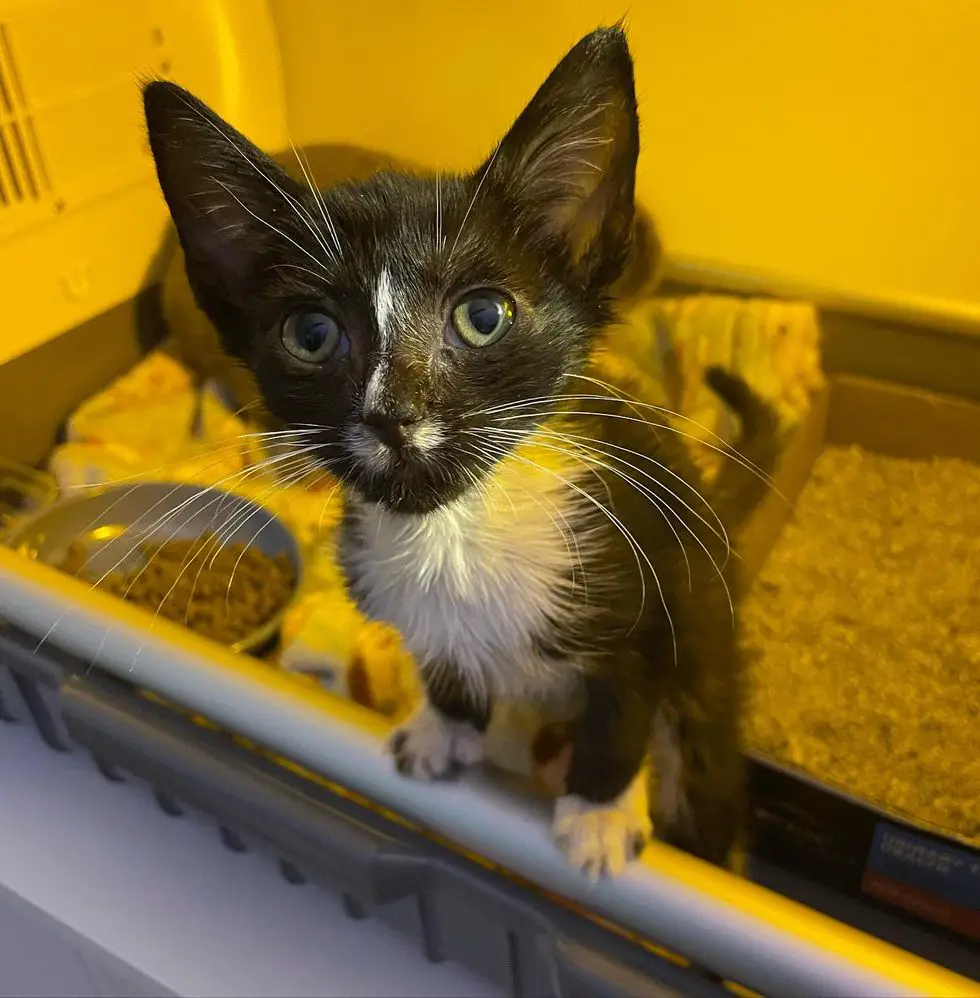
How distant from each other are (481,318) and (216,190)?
21cm

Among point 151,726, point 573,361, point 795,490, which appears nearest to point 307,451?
point 573,361

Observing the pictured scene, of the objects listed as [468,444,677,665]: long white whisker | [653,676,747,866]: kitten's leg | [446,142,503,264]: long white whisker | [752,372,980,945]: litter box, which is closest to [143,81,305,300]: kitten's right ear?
[446,142,503,264]: long white whisker

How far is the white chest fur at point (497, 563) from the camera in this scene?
0.75 meters

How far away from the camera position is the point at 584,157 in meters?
0.67

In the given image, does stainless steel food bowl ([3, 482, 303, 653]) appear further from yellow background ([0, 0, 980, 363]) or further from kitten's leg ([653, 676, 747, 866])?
kitten's leg ([653, 676, 747, 866])

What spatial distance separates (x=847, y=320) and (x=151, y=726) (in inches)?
43.0

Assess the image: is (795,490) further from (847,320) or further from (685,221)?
(685,221)

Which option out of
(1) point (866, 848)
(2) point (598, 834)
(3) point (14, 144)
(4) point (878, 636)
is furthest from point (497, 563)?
(3) point (14, 144)

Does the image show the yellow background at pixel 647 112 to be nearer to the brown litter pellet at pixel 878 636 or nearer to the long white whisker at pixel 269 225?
the brown litter pellet at pixel 878 636

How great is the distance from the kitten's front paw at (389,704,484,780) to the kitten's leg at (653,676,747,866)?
17 cm

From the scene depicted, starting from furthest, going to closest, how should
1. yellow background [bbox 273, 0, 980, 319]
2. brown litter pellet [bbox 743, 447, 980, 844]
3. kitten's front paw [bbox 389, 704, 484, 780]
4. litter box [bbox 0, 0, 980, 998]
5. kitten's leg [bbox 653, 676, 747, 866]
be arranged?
yellow background [bbox 273, 0, 980, 319]
brown litter pellet [bbox 743, 447, 980, 844]
kitten's leg [bbox 653, 676, 747, 866]
kitten's front paw [bbox 389, 704, 484, 780]
litter box [bbox 0, 0, 980, 998]

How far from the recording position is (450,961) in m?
0.88

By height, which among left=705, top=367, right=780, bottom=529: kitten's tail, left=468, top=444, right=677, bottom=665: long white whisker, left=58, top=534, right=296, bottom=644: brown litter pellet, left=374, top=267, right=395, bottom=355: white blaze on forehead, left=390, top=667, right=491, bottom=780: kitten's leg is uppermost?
left=374, top=267, right=395, bottom=355: white blaze on forehead

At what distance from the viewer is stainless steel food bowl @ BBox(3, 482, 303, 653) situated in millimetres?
1268
